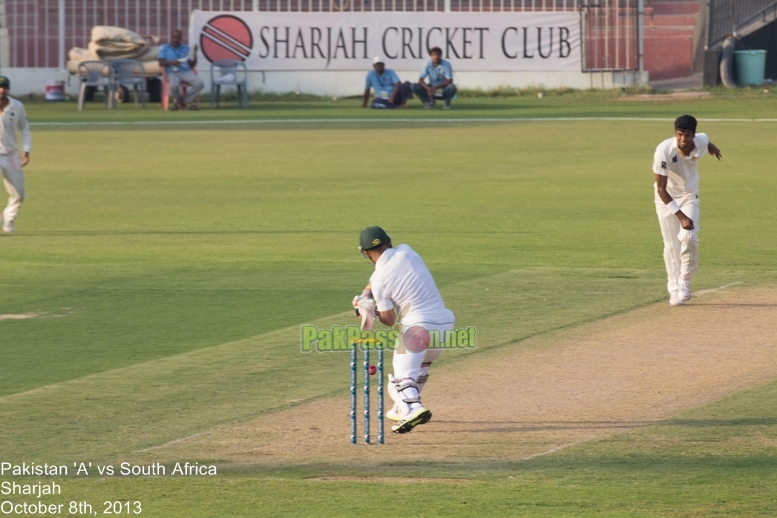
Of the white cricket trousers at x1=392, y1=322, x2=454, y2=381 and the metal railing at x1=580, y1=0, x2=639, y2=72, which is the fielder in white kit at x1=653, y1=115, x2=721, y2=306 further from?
the metal railing at x1=580, y1=0, x2=639, y2=72

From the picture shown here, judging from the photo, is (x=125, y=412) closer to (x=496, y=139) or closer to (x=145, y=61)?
(x=496, y=139)

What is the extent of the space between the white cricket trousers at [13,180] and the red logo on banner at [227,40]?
20.9 metres

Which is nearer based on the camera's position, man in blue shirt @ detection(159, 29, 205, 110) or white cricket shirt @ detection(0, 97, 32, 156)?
white cricket shirt @ detection(0, 97, 32, 156)

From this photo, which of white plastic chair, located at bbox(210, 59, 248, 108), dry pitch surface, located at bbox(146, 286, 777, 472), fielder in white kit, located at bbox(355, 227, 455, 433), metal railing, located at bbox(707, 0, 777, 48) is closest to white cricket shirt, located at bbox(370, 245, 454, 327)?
fielder in white kit, located at bbox(355, 227, 455, 433)

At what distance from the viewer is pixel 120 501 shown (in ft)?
21.5

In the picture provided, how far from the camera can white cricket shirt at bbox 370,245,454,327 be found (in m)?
7.70

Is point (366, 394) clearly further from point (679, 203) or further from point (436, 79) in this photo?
point (436, 79)

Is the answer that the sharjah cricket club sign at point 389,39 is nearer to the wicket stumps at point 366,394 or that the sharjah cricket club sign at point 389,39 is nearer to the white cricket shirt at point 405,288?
the white cricket shirt at point 405,288

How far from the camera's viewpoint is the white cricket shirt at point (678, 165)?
38.2ft

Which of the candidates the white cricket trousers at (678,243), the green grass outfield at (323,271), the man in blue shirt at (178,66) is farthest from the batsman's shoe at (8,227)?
the man in blue shirt at (178,66)

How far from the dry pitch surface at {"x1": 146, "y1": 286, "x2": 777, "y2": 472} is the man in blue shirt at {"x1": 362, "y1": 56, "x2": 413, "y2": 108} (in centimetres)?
2253

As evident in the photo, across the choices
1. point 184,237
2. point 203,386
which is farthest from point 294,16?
point 203,386

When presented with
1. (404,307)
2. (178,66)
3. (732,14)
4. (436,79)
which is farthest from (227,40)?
(404,307)

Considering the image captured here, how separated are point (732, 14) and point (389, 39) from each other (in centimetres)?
971
